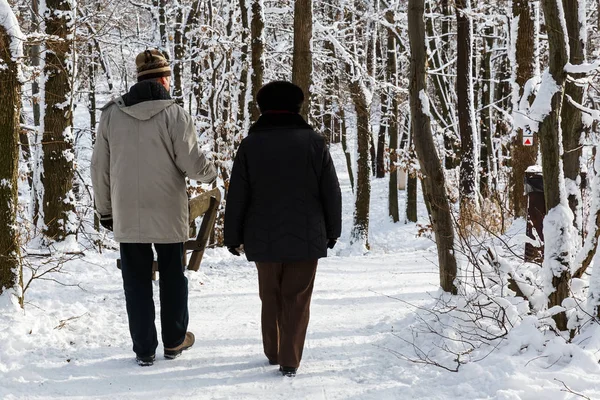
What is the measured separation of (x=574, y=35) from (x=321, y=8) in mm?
20077

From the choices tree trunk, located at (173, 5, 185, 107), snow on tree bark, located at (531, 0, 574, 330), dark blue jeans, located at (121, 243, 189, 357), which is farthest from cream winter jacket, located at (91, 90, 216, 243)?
tree trunk, located at (173, 5, 185, 107)

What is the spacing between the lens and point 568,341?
13.3ft

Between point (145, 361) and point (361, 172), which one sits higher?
point (361, 172)

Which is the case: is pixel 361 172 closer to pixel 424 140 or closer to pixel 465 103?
pixel 465 103

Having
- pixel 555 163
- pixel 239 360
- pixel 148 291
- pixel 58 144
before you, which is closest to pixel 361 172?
pixel 58 144

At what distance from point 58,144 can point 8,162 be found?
4105 millimetres

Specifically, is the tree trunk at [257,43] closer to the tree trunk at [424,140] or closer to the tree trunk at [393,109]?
the tree trunk at [424,140]

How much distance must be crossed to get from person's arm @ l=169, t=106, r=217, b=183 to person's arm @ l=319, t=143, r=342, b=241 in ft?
2.94

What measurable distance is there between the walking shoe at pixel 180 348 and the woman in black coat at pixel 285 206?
2.70 feet

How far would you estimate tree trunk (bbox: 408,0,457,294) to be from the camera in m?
5.56

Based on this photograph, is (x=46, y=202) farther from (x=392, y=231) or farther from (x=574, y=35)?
(x=392, y=231)

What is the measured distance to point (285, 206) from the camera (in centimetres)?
415

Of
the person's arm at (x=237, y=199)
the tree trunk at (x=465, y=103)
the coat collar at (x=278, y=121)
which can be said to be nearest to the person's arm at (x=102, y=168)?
the person's arm at (x=237, y=199)

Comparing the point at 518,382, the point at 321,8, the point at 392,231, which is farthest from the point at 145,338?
the point at 321,8
